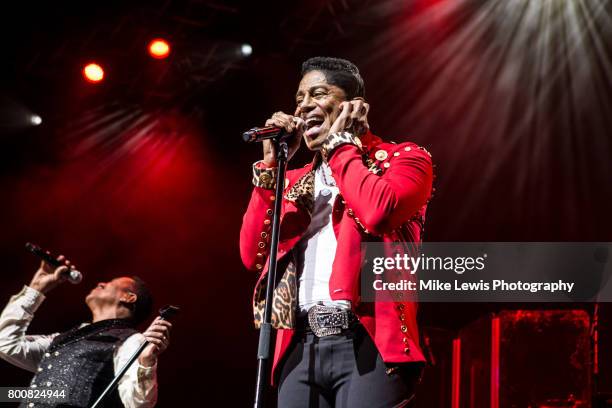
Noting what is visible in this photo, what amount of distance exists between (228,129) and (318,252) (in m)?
4.30

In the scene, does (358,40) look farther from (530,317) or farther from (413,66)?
(530,317)

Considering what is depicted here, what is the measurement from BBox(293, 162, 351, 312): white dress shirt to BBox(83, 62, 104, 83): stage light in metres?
4.05

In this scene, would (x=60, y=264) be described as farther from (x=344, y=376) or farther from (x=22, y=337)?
(x=344, y=376)

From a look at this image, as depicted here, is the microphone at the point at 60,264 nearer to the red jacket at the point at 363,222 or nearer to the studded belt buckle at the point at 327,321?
the red jacket at the point at 363,222

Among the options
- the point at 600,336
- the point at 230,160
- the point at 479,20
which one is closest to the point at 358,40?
the point at 479,20

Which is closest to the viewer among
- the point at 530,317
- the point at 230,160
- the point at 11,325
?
the point at 11,325

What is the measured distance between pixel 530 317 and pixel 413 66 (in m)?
2.18

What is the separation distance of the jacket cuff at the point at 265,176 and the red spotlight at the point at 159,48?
382 centimetres

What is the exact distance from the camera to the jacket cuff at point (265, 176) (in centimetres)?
210

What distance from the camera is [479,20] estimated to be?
5.41m

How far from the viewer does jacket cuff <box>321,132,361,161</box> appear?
6.49 feet

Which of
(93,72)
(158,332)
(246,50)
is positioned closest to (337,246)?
(158,332)

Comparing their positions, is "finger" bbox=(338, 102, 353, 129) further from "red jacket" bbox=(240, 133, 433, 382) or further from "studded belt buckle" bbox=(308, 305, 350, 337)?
"studded belt buckle" bbox=(308, 305, 350, 337)

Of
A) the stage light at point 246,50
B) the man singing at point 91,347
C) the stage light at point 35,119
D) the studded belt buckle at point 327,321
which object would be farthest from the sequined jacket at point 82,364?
the stage light at point 246,50
